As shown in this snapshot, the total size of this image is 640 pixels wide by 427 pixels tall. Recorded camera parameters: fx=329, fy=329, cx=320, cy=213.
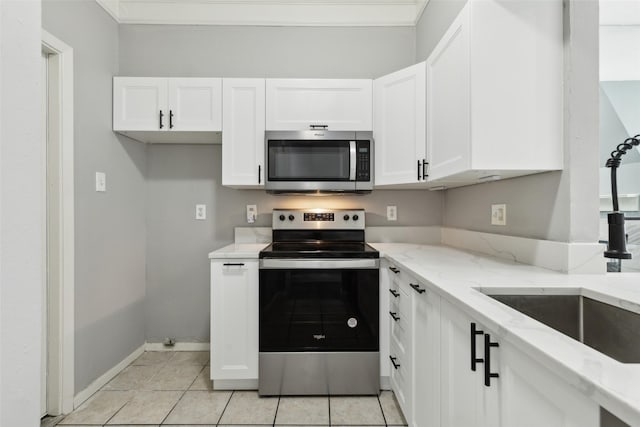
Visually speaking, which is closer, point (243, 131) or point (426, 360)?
point (426, 360)

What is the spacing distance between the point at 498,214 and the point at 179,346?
2478 mm

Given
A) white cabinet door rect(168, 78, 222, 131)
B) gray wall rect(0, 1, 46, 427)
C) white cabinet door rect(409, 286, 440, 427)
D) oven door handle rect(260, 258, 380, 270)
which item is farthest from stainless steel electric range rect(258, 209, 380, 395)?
gray wall rect(0, 1, 46, 427)

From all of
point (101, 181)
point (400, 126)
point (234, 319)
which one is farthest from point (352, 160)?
point (101, 181)

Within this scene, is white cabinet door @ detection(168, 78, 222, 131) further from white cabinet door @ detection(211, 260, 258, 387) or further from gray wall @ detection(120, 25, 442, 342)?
white cabinet door @ detection(211, 260, 258, 387)

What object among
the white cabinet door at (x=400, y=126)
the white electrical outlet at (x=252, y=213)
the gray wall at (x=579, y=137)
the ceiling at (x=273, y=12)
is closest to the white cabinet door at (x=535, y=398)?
the gray wall at (x=579, y=137)

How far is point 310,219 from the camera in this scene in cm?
254

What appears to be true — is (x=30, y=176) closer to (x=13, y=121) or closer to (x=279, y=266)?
(x=13, y=121)

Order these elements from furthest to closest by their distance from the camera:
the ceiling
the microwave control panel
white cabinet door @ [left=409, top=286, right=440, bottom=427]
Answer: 1. the ceiling
2. the microwave control panel
3. white cabinet door @ [left=409, top=286, right=440, bottom=427]

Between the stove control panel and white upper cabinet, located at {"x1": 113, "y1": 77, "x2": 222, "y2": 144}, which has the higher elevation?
white upper cabinet, located at {"x1": 113, "y1": 77, "x2": 222, "y2": 144}

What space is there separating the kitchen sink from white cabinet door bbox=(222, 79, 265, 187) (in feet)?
5.45

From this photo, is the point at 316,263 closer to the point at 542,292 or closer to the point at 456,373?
the point at 456,373

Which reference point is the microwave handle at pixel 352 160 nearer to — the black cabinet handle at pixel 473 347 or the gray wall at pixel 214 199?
the gray wall at pixel 214 199

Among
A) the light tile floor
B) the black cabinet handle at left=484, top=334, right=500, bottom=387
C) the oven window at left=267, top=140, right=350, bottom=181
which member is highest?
the oven window at left=267, top=140, right=350, bottom=181

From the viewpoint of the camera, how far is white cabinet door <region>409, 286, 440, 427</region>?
126 centimetres
